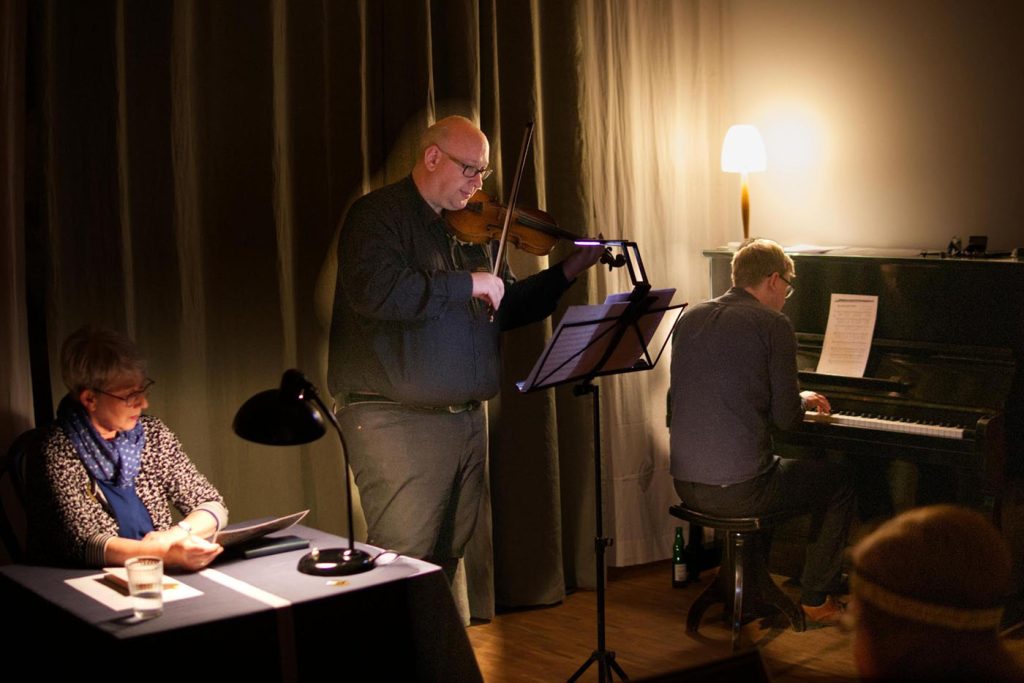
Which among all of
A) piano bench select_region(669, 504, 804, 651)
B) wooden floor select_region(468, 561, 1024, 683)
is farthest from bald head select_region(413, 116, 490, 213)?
wooden floor select_region(468, 561, 1024, 683)

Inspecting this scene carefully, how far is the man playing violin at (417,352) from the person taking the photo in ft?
10.2

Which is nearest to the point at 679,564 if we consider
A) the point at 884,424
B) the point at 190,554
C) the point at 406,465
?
the point at 884,424

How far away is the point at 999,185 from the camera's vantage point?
4148 mm

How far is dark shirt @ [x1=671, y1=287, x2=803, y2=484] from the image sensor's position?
354 centimetres

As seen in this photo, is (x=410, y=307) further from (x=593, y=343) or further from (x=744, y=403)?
(x=744, y=403)

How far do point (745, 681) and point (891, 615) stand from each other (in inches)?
9.8

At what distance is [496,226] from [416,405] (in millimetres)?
522

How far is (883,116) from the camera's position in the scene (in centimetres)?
444

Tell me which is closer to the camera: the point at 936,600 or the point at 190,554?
the point at 936,600

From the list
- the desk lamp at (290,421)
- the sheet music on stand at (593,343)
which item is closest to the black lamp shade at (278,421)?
the desk lamp at (290,421)

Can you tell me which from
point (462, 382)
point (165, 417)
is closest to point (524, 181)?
point (462, 382)

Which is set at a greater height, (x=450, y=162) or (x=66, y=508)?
(x=450, y=162)

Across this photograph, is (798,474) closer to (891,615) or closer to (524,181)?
(524,181)

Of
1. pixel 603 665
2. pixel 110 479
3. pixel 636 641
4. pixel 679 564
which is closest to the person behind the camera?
pixel 110 479
